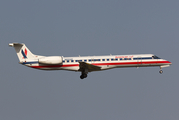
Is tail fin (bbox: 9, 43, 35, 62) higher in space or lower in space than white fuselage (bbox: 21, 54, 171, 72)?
higher

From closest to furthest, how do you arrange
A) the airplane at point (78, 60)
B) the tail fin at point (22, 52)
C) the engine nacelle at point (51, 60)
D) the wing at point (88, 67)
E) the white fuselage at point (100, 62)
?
the wing at point (88, 67) → the engine nacelle at point (51, 60) → the airplane at point (78, 60) → the white fuselage at point (100, 62) → the tail fin at point (22, 52)

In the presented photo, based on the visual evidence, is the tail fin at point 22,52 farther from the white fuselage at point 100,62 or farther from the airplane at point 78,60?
the white fuselage at point 100,62

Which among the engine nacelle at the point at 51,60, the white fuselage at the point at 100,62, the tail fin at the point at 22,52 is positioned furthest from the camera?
the tail fin at the point at 22,52

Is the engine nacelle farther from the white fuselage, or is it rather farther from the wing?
the wing

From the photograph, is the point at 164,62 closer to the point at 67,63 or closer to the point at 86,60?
the point at 86,60

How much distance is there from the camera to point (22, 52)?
35344 millimetres

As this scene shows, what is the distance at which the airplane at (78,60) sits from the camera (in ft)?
113

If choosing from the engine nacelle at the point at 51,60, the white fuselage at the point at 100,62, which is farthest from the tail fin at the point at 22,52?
the engine nacelle at the point at 51,60

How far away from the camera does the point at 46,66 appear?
34906 mm

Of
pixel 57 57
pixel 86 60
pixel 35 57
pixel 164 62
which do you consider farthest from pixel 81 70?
pixel 164 62

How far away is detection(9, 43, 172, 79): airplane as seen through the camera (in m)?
34.4

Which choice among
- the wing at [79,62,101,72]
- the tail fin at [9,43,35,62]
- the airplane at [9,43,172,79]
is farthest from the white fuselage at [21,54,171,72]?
the tail fin at [9,43,35,62]

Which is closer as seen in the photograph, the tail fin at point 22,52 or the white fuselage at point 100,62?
Result: the white fuselage at point 100,62

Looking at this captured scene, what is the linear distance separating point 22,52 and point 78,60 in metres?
7.58
